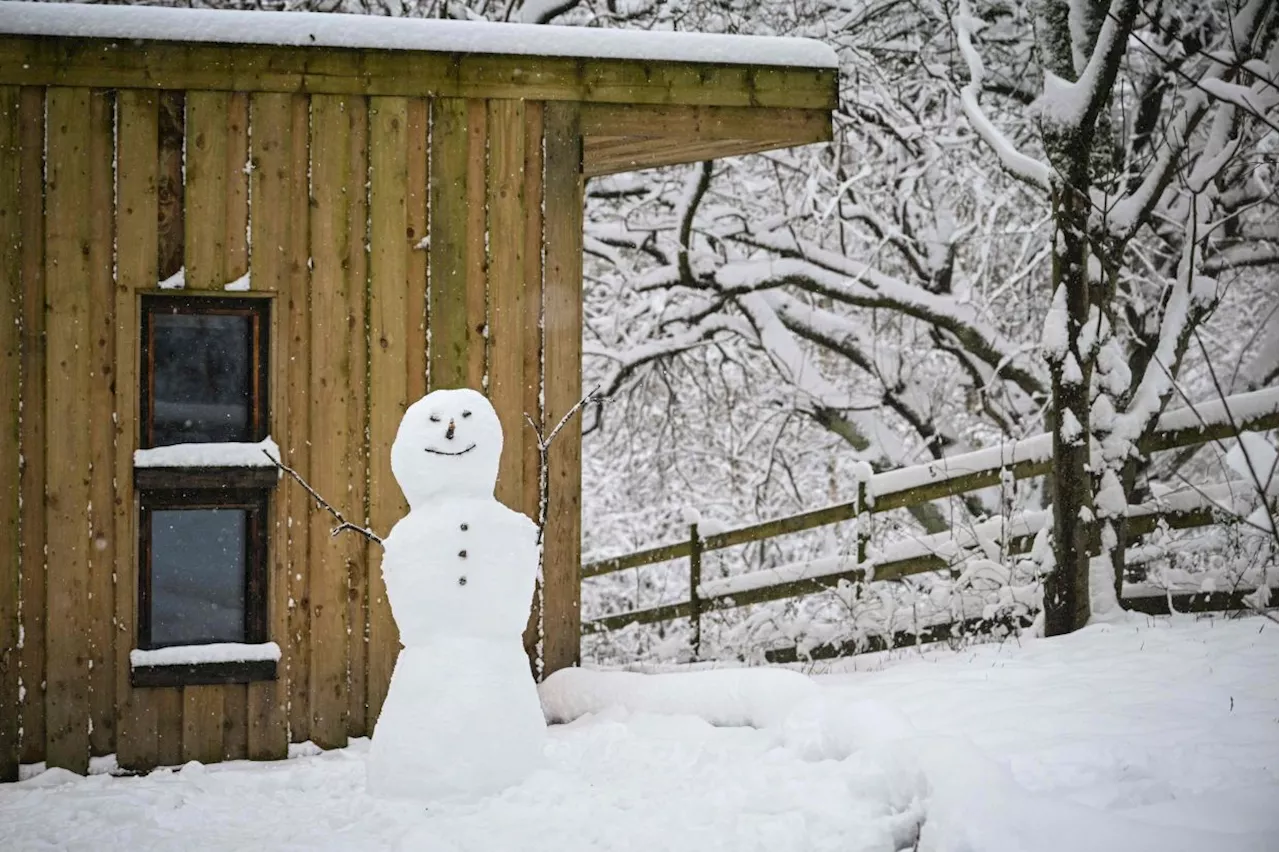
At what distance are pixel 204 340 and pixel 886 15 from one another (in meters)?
7.44

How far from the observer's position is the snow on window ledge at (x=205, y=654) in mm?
4938

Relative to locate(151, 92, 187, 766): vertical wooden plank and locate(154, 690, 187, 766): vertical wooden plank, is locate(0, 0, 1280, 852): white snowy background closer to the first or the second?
locate(154, 690, 187, 766): vertical wooden plank

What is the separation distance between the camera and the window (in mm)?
5008

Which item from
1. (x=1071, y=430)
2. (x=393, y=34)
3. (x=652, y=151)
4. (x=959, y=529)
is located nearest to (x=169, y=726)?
(x=393, y=34)

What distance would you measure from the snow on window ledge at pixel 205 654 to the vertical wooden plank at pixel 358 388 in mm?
364

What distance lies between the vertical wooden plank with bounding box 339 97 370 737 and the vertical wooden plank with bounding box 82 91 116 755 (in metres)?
0.99

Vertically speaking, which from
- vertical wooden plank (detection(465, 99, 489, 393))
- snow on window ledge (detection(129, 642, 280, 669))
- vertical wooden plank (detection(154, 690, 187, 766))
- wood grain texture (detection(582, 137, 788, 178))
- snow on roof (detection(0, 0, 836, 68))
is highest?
snow on roof (detection(0, 0, 836, 68))

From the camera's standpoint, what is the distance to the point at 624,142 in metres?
5.73

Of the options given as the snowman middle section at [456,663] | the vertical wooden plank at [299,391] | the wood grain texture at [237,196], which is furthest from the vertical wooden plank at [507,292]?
the wood grain texture at [237,196]

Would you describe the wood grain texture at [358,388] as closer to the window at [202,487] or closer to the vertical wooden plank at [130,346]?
the window at [202,487]

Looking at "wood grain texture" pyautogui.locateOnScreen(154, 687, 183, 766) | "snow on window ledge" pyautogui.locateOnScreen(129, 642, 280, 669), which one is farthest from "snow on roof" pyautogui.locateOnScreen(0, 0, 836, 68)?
"wood grain texture" pyautogui.locateOnScreen(154, 687, 183, 766)

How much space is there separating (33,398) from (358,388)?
53.2 inches

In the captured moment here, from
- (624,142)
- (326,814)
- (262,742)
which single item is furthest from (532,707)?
(624,142)

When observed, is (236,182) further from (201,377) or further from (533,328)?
(533,328)
